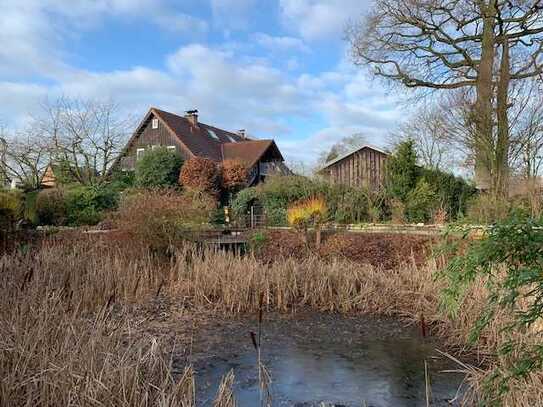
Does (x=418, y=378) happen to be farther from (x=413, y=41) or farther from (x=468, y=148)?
(x=413, y=41)

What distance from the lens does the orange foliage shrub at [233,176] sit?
2484 cm

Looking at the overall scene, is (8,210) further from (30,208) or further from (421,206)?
(421,206)

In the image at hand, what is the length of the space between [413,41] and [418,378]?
1516cm

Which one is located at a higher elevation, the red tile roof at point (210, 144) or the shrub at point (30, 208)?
the red tile roof at point (210, 144)

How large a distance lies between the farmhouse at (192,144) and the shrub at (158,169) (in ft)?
9.58

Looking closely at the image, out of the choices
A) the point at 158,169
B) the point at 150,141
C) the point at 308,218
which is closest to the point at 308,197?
the point at 308,218

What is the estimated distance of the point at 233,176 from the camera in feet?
81.5

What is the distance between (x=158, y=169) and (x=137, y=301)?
16581 mm

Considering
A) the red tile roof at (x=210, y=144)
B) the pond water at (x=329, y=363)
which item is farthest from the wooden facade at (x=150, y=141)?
the pond water at (x=329, y=363)

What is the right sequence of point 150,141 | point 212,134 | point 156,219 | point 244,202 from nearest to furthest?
point 156,219 → point 244,202 → point 150,141 → point 212,134

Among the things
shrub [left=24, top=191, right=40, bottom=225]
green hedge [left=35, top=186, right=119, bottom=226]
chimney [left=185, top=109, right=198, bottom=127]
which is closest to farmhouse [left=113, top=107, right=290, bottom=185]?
chimney [left=185, top=109, right=198, bottom=127]

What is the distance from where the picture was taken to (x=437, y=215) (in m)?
14.4

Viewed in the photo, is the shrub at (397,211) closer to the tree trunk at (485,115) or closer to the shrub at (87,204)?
the tree trunk at (485,115)

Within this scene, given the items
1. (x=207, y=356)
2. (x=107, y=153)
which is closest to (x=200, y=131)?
(x=107, y=153)
